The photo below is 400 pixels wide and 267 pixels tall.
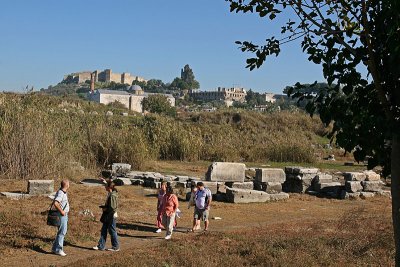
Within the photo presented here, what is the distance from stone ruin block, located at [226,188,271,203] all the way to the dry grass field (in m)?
0.46

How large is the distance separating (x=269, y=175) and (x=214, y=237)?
10.1 meters

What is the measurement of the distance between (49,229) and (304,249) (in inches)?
236

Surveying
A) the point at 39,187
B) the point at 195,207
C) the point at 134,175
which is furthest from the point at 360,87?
the point at 134,175

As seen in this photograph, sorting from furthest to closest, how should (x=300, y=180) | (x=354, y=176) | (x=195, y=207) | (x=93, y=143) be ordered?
(x=93, y=143) < (x=354, y=176) < (x=300, y=180) < (x=195, y=207)

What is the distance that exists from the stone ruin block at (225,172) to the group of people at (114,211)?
6778 millimetres

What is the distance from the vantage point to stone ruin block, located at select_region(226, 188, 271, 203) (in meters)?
17.9

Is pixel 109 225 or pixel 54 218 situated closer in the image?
pixel 54 218

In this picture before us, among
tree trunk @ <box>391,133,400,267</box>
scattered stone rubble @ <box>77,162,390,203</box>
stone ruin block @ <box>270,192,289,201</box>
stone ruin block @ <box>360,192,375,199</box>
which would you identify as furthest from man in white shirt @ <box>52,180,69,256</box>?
stone ruin block @ <box>360,192,375,199</box>

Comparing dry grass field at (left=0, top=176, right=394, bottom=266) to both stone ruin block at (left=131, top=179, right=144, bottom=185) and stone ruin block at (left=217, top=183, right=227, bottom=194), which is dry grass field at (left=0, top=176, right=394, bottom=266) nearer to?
stone ruin block at (left=217, top=183, right=227, bottom=194)

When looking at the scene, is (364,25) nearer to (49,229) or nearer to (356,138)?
(356,138)

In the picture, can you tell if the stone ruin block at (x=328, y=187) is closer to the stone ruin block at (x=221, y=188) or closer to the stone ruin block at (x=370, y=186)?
the stone ruin block at (x=370, y=186)

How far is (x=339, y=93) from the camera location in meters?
4.11

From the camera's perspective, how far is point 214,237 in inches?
448

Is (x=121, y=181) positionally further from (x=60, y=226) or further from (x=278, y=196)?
(x=60, y=226)
